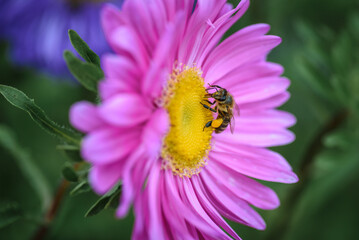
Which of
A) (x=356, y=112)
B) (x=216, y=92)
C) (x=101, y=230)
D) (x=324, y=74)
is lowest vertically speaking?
(x=101, y=230)

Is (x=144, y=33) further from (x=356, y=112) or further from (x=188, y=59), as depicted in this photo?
(x=356, y=112)

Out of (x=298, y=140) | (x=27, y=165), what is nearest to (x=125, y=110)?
(x=27, y=165)

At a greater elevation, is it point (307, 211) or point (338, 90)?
point (338, 90)

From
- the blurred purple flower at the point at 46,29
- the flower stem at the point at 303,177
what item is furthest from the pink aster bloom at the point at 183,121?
the blurred purple flower at the point at 46,29

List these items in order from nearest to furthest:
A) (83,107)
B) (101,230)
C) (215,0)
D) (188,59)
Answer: (83,107), (215,0), (188,59), (101,230)

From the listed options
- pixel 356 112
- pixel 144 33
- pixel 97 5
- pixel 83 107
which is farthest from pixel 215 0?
pixel 97 5

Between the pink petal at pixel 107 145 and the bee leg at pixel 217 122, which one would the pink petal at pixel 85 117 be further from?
the bee leg at pixel 217 122

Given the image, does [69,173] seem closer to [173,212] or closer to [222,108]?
[173,212]
